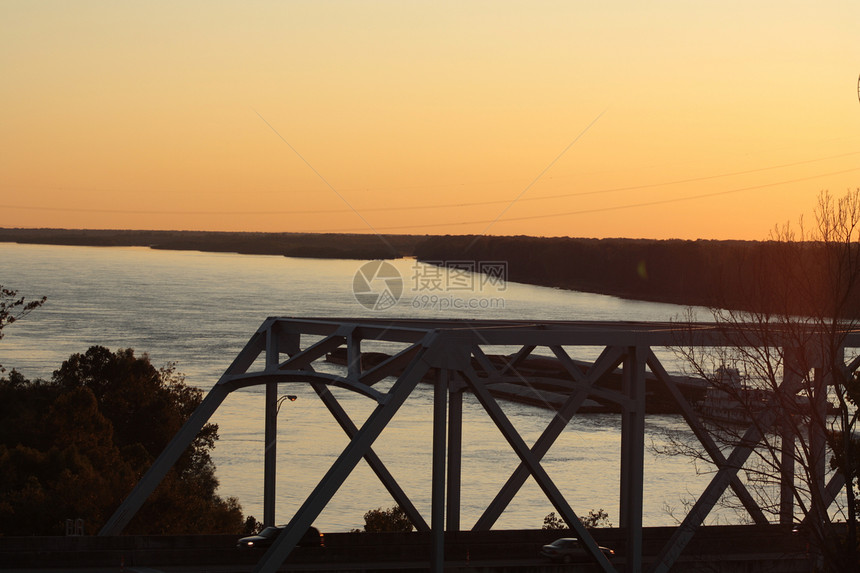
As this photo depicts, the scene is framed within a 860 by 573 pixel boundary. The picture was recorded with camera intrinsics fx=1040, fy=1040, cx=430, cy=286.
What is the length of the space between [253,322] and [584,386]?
114689 millimetres

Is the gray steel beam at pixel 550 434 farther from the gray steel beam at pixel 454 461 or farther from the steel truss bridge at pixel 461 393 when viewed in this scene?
the gray steel beam at pixel 454 461

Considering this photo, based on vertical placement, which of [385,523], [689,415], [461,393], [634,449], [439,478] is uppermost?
[461,393]

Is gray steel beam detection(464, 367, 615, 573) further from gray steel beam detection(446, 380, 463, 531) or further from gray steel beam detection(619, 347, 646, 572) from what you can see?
gray steel beam detection(446, 380, 463, 531)

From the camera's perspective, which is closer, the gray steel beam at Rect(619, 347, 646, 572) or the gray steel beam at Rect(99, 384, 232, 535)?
the gray steel beam at Rect(619, 347, 646, 572)

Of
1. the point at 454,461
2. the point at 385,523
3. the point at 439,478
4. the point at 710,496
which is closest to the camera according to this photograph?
the point at 439,478

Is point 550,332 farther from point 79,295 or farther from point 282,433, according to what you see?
point 79,295

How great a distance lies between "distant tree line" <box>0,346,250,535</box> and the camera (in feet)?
111

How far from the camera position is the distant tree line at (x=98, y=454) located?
111ft

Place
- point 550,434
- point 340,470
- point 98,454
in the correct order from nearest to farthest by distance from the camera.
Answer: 1. point 340,470
2. point 550,434
3. point 98,454

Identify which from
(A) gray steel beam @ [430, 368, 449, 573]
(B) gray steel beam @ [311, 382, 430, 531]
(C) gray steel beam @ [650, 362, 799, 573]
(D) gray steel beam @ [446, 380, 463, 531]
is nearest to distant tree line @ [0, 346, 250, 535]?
(B) gray steel beam @ [311, 382, 430, 531]

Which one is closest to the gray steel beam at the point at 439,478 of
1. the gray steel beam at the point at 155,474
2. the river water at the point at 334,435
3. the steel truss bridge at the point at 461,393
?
the steel truss bridge at the point at 461,393

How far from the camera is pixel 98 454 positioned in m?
41.1

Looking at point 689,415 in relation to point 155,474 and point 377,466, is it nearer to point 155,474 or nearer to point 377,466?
point 377,466

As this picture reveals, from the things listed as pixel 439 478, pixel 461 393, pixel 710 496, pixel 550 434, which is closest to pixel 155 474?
pixel 439 478
